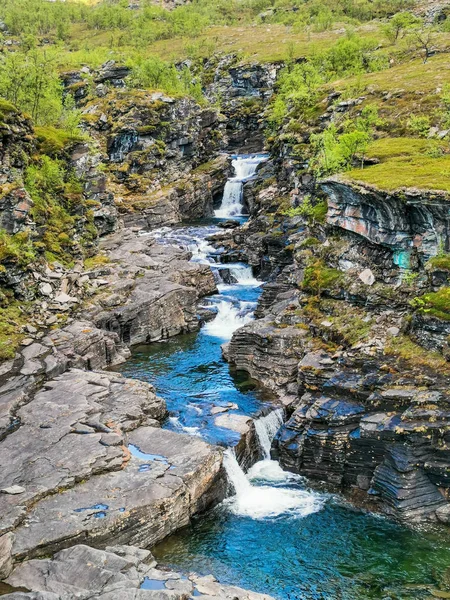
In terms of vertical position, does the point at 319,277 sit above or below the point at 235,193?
above

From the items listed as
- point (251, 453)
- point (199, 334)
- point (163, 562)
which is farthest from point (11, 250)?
point (163, 562)

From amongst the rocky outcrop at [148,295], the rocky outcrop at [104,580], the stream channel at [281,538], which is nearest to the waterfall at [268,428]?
the stream channel at [281,538]

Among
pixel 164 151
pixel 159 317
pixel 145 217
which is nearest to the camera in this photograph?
pixel 159 317

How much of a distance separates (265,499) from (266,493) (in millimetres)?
544

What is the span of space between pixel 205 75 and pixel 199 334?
121 m

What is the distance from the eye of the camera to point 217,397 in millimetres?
38156

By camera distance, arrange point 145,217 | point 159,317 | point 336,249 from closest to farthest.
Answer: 1. point 336,249
2. point 159,317
3. point 145,217

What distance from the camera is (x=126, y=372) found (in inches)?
1689

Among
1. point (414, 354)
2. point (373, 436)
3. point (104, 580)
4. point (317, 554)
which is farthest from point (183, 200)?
point (104, 580)

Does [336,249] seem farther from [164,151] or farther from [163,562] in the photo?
[164,151]

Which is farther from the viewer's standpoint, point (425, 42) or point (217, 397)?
point (425, 42)

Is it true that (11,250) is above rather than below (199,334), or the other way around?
above

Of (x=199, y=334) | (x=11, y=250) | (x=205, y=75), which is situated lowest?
(x=199, y=334)

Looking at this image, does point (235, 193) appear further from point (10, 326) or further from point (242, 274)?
point (10, 326)
